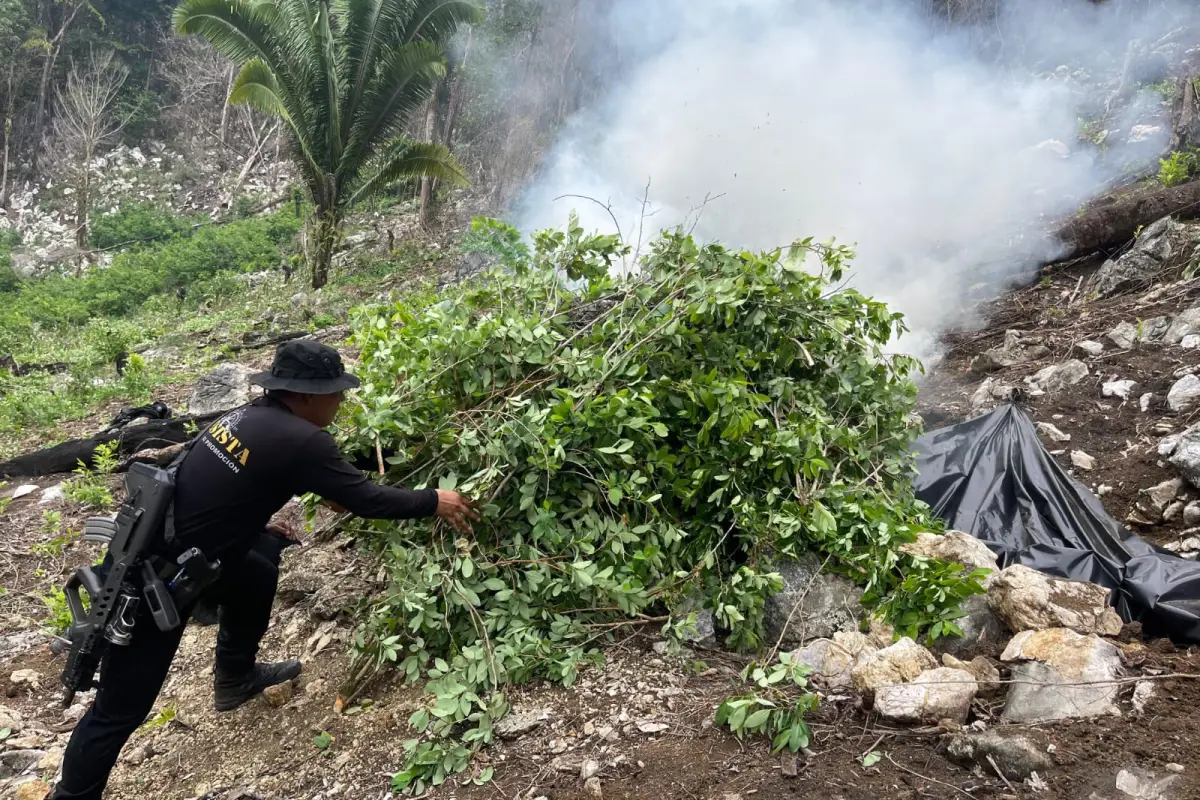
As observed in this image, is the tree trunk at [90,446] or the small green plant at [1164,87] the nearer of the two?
the tree trunk at [90,446]

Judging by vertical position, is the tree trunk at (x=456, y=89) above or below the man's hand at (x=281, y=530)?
above

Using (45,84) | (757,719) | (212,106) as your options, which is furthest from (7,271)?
(757,719)

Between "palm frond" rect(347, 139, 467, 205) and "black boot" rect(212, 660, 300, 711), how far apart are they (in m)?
8.65

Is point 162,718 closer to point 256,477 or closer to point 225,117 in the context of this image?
point 256,477

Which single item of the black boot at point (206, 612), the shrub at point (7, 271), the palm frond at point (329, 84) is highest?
the palm frond at point (329, 84)

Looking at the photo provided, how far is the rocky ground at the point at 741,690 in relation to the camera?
1886 millimetres

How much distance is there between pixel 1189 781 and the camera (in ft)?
5.52

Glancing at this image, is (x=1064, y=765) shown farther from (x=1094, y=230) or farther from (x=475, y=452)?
(x=1094, y=230)

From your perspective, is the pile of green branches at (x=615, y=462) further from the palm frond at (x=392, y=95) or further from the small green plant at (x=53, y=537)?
the palm frond at (x=392, y=95)

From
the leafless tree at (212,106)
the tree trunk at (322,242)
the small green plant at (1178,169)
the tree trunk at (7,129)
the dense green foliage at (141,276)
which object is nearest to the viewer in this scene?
the small green plant at (1178,169)

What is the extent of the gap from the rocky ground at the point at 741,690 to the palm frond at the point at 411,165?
7673 mm

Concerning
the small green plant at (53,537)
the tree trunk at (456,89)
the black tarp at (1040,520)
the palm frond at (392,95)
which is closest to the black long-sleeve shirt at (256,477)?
the black tarp at (1040,520)

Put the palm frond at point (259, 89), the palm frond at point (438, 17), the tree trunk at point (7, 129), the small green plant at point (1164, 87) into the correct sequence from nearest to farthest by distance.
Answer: the palm frond at point (259, 89)
the palm frond at point (438, 17)
the small green plant at point (1164, 87)
the tree trunk at point (7, 129)

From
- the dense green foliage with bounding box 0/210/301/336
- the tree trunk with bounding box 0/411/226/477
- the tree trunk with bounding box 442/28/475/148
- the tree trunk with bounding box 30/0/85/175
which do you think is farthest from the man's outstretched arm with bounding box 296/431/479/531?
the tree trunk with bounding box 30/0/85/175
